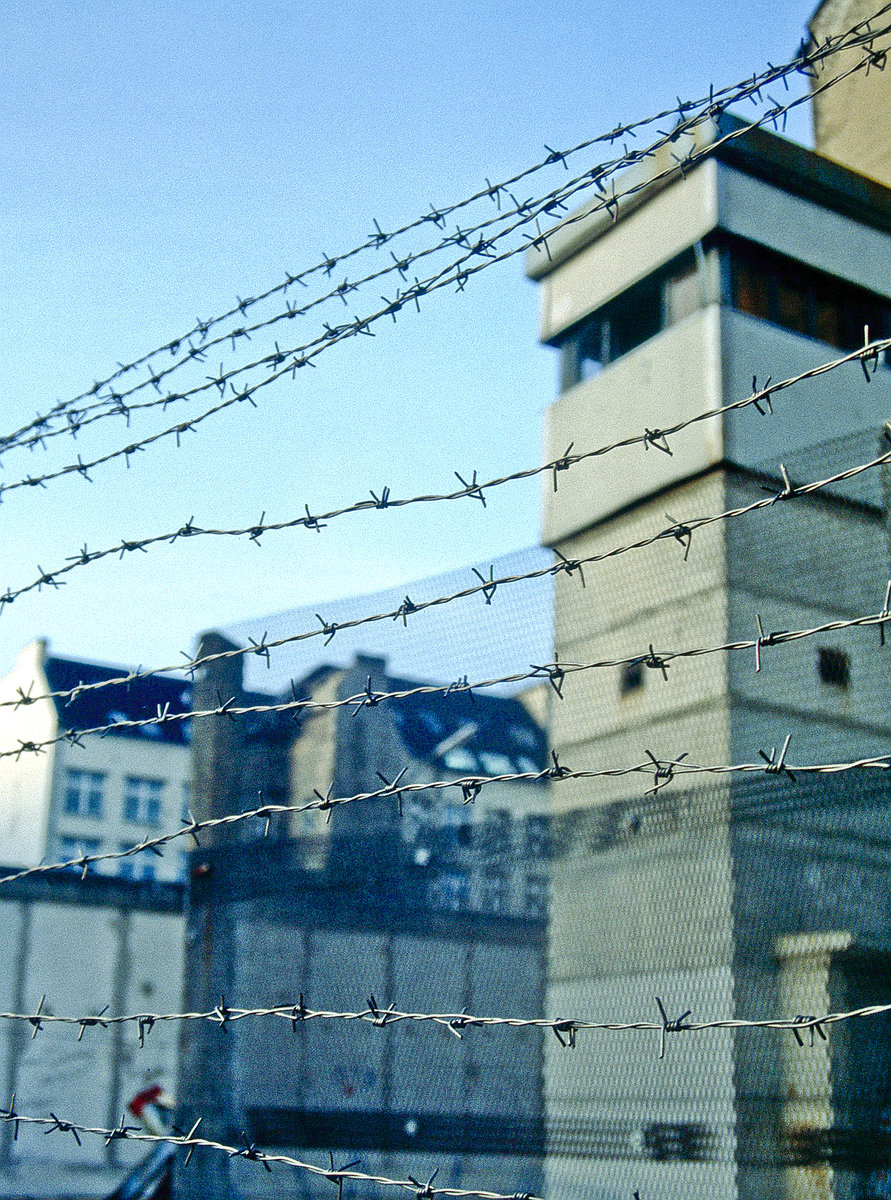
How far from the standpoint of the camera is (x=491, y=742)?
4.79 metres

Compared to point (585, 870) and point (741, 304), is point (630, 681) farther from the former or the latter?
point (741, 304)

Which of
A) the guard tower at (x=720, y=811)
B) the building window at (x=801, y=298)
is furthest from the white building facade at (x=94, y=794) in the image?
the guard tower at (x=720, y=811)

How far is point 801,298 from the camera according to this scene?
7332 millimetres

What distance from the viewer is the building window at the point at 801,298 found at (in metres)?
7.29

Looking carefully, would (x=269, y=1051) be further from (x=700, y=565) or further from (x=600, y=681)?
(x=700, y=565)

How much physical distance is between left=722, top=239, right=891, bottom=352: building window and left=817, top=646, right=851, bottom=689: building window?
3.18 m

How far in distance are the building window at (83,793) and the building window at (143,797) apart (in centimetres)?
40

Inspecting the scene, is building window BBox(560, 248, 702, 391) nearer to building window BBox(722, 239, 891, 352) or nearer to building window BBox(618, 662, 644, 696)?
building window BBox(722, 239, 891, 352)

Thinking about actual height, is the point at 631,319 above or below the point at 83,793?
above

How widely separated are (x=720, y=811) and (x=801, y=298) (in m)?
4.06

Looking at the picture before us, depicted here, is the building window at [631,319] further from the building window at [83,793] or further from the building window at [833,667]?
the building window at [83,793]

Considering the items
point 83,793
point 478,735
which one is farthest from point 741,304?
point 83,793

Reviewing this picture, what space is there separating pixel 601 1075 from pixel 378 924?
48.9 inches

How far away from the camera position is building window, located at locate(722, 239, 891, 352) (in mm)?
7293
